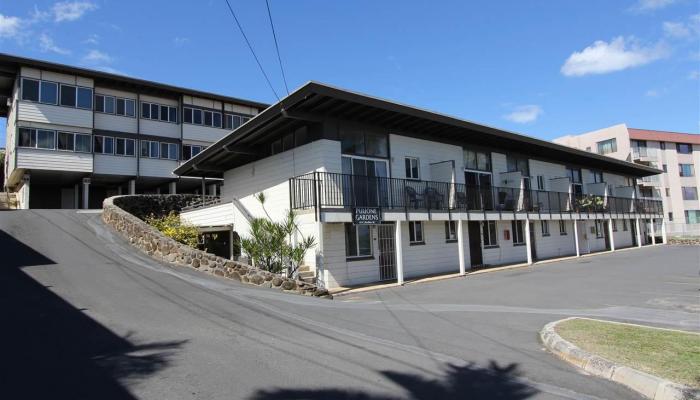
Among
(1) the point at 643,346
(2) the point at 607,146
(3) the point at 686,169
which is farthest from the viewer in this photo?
(3) the point at 686,169

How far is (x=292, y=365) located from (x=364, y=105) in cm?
1136

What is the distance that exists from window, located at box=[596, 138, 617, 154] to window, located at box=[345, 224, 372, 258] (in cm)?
5645

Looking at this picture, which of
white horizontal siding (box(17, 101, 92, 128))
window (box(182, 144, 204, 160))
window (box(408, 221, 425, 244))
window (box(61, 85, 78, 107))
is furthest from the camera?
window (box(182, 144, 204, 160))

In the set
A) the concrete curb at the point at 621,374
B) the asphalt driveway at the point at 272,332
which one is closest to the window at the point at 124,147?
the asphalt driveway at the point at 272,332

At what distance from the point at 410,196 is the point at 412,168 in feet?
6.81

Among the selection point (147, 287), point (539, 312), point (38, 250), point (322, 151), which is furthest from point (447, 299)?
point (38, 250)

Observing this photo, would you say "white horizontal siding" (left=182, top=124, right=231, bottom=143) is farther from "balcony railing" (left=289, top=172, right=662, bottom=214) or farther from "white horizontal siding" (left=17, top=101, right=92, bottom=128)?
"balcony railing" (left=289, top=172, right=662, bottom=214)

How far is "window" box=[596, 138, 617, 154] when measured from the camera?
61.3 metres

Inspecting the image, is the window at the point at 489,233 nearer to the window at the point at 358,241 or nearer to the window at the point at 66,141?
the window at the point at 358,241

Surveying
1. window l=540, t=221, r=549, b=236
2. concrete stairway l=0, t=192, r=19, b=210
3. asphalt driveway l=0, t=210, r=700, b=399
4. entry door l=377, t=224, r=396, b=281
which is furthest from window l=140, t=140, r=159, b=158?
window l=540, t=221, r=549, b=236

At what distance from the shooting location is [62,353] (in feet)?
20.3

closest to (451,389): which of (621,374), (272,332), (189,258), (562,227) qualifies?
(621,374)

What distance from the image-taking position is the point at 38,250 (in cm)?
1420

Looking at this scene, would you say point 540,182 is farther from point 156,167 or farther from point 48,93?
point 48,93
